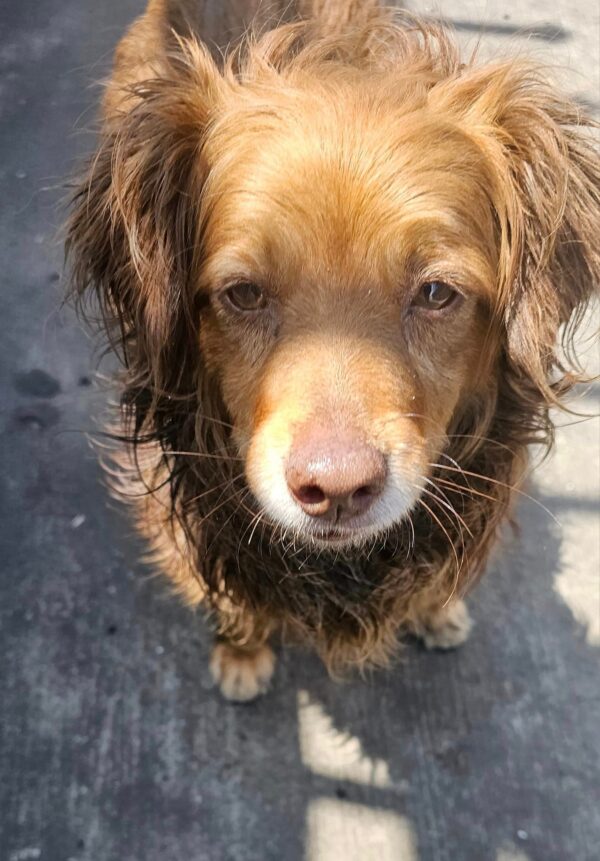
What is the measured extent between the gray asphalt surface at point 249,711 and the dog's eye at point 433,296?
2.64ft

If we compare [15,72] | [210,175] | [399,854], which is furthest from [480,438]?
[15,72]

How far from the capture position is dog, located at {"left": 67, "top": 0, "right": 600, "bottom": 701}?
1543mm

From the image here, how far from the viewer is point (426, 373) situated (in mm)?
1653

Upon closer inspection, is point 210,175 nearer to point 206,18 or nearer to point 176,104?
point 176,104

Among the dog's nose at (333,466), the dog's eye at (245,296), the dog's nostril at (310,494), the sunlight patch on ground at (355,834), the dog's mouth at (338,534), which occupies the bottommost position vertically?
the sunlight patch on ground at (355,834)

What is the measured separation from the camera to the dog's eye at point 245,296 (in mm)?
1626

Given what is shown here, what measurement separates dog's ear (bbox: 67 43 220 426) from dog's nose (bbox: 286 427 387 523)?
0.44 meters

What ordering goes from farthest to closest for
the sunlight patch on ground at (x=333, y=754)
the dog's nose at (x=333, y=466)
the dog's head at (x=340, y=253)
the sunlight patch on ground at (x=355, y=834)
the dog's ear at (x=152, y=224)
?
the sunlight patch on ground at (x=333, y=754) → the sunlight patch on ground at (x=355, y=834) → the dog's ear at (x=152, y=224) → the dog's head at (x=340, y=253) → the dog's nose at (x=333, y=466)

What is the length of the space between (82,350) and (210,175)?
1453 millimetres

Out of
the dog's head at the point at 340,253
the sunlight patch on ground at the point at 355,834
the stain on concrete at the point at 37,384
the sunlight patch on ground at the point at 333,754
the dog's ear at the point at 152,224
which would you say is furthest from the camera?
the stain on concrete at the point at 37,384

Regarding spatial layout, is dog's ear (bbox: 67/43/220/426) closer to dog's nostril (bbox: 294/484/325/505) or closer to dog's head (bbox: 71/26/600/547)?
dog's head (bbox: 71/26/600/547)

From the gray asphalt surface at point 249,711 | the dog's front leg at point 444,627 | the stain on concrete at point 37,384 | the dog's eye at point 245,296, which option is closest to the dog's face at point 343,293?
the dog's eye at point 245,296

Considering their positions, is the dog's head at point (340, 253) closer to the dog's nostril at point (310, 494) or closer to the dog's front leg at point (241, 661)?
the dog's nostril at point (310, 494)

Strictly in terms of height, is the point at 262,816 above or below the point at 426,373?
below
